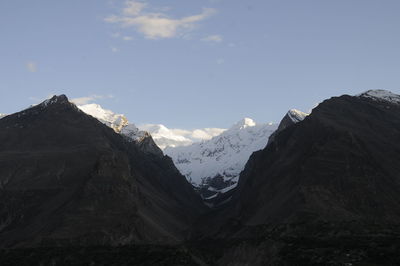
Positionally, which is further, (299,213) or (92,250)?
(299,213)

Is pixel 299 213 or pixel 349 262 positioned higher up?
pixel 299 213

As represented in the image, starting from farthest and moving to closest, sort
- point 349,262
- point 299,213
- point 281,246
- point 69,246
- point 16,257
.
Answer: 1. point 299,213
2. point 69,246
3. point 16,257
4. point 281,246
5. point 349,262

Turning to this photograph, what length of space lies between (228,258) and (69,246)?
39.9 m

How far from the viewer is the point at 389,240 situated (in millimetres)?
138500

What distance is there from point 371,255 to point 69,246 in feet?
279

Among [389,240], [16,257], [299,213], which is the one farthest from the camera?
[299,213]

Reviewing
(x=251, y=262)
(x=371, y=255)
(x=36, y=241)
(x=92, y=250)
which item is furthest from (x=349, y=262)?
(x=36, y=241)

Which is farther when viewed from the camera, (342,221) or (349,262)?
(342,221)

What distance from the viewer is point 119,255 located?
531ft

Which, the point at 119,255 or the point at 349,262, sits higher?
the point at 119,255

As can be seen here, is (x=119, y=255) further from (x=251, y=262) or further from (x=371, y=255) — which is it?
(x=371, y=255)

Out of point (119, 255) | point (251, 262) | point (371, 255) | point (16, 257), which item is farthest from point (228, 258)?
point (371, 255)

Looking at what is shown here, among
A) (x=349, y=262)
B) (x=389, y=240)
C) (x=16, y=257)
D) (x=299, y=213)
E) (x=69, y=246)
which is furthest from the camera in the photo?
(x=299, y=213)

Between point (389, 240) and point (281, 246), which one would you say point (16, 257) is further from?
point (389, 240)
